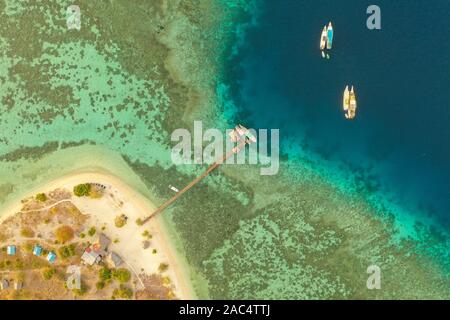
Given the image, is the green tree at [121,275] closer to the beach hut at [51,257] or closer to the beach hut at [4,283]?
the beach hut at [51,257]

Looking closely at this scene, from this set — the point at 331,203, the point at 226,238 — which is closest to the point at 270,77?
the point at 331,203

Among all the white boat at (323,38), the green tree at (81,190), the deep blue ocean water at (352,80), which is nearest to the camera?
the green tree at (81,190)

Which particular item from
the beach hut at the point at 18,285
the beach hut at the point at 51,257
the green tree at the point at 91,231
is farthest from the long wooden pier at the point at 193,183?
the beach hut at the point at 18,285

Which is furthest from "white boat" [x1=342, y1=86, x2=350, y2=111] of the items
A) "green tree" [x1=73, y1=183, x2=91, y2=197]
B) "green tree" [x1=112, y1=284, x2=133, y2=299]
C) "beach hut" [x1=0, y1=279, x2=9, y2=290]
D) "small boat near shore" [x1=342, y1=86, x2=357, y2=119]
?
"beach hut" [x1=0, y1=279, x2=9, y2=290]

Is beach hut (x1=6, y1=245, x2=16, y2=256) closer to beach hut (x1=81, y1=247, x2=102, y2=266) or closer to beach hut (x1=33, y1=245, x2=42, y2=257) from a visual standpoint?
beach hut (x1=33, y1=245, x2=42, y2=257)

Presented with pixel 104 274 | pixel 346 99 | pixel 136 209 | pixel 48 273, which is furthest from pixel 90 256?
pixel 346 99

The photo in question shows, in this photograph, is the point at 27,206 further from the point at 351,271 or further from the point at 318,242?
the point at 351,271
